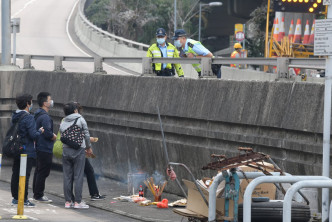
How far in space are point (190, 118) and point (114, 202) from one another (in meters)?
1.79

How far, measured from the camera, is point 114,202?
47.8 feet

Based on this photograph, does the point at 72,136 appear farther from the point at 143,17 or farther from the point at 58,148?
the point at 143,17

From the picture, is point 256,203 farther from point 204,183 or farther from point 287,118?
point 287,118

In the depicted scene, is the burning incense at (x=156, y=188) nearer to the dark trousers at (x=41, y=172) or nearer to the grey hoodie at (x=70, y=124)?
the grey hoodie at (x=70, y=124)

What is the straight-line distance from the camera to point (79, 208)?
46.0 ft

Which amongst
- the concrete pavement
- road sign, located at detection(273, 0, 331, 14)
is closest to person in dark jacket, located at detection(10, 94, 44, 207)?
the concrete pavement

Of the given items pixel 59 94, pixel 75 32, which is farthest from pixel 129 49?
pixel 59 94

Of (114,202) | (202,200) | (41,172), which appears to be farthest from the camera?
(41,172)

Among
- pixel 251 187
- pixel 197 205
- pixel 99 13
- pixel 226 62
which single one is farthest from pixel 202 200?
pixel 99 13

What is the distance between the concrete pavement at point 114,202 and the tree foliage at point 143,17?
61.8 meters

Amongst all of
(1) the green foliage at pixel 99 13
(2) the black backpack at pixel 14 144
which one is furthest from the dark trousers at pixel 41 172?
(1) the green foliage at pixel 99 13

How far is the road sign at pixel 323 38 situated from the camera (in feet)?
34.1

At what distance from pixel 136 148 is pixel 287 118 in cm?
438

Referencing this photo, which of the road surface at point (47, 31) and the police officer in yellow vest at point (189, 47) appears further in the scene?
the road surface at point (47, 31)
